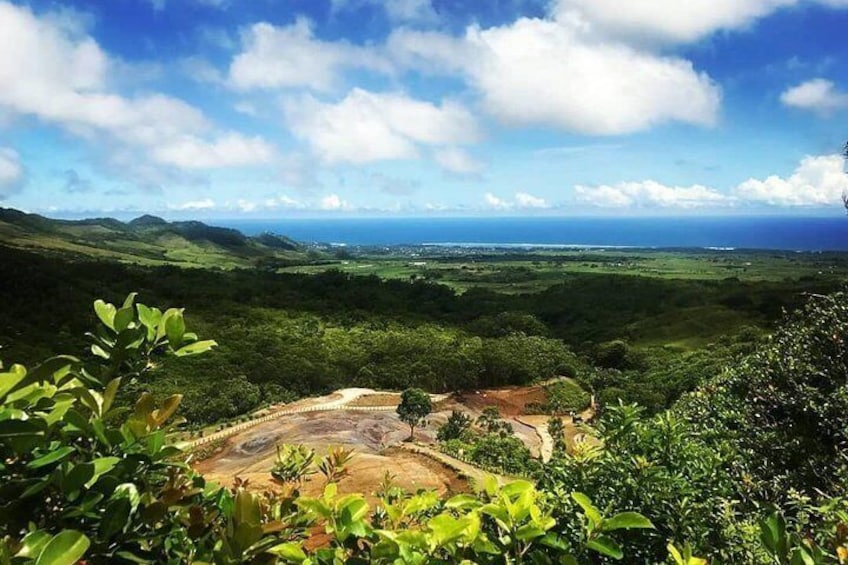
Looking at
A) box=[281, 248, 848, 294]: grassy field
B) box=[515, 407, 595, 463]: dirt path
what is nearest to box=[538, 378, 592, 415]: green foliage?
box=[515, 407, 595, 463]: dirt path

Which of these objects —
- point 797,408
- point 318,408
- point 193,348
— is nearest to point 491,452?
point 318,408

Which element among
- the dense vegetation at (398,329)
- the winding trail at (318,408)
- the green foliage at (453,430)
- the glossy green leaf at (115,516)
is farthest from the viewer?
the dense vegetation at (398,329)

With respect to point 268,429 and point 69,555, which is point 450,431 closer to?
point 268,429

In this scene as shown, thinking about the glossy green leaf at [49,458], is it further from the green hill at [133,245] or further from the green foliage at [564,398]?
the green hill at [133,245]

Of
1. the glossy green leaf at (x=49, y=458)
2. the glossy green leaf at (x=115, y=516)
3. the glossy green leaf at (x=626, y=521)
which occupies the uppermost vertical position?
the glossy green leaf at (x=49, y=458)

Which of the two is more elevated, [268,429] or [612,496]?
[612,496]

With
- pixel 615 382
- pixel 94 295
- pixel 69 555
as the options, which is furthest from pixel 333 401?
pixel 94 295

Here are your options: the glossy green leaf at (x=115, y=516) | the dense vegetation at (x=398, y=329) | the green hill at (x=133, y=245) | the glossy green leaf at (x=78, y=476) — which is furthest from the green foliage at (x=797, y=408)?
the green hill at (x=133, y=245)

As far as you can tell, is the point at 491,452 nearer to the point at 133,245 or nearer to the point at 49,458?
the point at 49,458
